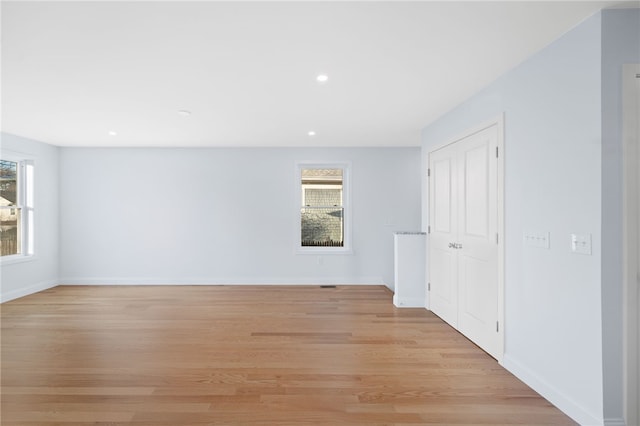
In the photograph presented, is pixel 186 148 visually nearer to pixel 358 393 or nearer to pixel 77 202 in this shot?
pixel 77 202

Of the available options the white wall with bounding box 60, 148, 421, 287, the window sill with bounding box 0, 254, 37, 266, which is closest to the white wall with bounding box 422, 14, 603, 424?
the white wall with bounding box 60, 148, 421, 287

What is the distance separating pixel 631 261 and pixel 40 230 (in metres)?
7.50

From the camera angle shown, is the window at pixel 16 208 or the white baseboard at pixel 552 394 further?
the window at pixel 16 208

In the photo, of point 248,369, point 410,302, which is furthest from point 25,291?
point 410,302

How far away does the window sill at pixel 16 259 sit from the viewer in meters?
5.01

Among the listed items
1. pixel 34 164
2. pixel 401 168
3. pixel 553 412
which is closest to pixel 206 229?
pixel 34 164

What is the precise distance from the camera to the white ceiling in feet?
6.60

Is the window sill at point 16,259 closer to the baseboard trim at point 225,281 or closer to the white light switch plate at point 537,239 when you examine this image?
the baseboard trim at point 225,281

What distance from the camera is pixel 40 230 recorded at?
5668 mm

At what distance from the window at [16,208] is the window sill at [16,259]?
4cm

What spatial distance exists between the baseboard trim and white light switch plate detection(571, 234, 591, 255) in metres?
4.22

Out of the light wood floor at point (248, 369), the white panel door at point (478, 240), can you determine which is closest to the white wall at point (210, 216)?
the light wood floor at point (248, 369)

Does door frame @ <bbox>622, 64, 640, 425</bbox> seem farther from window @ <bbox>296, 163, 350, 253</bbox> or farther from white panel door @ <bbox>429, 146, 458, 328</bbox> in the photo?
window @ <bbox>296, 163, 350, 253</bbox>

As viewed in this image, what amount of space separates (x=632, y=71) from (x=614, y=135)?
1.33ft
